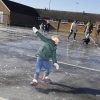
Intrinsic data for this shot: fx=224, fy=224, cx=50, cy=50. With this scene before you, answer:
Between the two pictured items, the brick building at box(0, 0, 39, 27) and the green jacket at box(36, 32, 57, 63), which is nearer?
the green jacket at box(36, 32, 57, 63)

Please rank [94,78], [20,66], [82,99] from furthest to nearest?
[20,66] → [94,78] → [82,99]

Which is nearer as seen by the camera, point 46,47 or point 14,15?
point 46,47

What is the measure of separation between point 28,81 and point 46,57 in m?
0.95

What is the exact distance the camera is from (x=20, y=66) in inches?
316

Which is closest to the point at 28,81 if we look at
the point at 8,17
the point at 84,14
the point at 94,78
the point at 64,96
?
the point at 64,96

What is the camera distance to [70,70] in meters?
8.31

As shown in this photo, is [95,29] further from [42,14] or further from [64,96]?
[64,96]

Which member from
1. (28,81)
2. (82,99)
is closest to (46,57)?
(28,81)

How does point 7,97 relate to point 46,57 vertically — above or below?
below

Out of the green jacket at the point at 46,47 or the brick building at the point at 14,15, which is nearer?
the green jacket at the point at 46,47

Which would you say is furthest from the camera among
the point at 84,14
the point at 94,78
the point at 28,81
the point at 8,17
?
the point at 84,14

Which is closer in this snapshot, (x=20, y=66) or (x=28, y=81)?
(x=28, y=81)

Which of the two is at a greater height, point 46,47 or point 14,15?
point 14,15

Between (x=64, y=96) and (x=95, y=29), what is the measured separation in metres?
40.6
